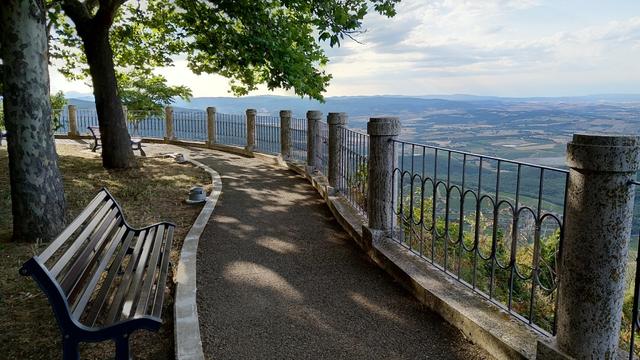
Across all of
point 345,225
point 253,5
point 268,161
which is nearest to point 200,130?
point 268,161

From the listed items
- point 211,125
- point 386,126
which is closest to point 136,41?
point 211,125

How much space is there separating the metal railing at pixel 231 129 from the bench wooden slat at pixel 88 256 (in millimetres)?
13702

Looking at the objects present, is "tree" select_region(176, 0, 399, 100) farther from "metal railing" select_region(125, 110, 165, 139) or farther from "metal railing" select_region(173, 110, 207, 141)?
"metal railing" select_region(125, 110, 165, 139)

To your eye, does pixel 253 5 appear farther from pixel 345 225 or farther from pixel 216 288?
pixel 216 288

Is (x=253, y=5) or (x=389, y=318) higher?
(x=253, y=5)

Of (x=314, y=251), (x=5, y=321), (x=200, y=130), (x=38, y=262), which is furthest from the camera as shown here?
(x=200, y=130)

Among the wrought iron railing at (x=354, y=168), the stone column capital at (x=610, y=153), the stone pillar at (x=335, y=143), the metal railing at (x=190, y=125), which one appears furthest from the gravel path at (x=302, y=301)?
the metal railing at (x=190, y=125)

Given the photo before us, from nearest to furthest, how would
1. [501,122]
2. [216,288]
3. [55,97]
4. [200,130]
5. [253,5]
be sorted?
[216,288] → [253,5] → [200,130] → [55,97] → [501,122]

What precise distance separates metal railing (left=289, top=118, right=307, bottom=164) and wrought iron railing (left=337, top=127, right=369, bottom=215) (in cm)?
434

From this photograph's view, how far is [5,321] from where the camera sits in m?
4.28

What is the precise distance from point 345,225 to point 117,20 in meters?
14.8

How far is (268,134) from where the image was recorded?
53.7 feet

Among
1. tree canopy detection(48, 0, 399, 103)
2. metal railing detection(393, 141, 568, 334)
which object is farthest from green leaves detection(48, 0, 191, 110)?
metal railing detection(393, 141, 568, 334)

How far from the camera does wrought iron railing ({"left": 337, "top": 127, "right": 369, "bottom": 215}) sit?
278 inches
